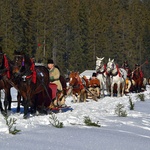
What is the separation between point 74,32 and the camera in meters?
79.1

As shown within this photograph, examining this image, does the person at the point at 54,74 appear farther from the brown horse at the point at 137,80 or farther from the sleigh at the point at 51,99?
the brown horse at the point at 137,80

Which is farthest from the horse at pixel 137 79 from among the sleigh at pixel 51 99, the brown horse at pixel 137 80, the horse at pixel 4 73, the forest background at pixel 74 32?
the forest background at pixel 74 32

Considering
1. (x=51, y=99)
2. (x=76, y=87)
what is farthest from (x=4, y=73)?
(x=76, y=87)

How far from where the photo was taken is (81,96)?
1820 centimetres

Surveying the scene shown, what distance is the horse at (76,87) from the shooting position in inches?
701

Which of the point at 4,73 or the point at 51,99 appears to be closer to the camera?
the point at 4,73

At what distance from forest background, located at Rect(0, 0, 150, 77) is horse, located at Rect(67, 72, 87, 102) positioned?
39580 mm

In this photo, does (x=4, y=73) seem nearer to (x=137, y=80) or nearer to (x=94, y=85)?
(x=94, y=85)

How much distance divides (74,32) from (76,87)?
61.7 m

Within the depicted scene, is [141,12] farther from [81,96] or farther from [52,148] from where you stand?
[52,148]

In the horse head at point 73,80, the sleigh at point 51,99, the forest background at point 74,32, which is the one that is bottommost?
the sleigh at point 51,99

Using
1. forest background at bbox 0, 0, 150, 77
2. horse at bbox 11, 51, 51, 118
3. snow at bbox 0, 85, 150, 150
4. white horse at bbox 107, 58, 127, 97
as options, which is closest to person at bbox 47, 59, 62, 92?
horse at bbox 11, 51, 51, 118

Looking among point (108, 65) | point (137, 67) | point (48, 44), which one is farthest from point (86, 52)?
point (108, 65)

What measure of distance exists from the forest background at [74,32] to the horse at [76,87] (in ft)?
130
